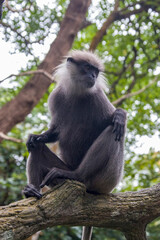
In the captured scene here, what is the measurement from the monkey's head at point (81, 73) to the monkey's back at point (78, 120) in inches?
6.4

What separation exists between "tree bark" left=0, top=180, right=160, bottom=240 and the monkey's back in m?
0.87

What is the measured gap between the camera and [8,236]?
3.26 m

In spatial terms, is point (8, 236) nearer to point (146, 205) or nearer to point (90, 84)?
point (146, 205)

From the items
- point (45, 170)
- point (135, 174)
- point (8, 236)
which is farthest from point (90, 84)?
point (135, 174)

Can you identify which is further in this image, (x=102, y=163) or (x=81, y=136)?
(x=81, y=136)

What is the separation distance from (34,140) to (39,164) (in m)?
0.34

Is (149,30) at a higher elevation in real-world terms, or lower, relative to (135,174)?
higher

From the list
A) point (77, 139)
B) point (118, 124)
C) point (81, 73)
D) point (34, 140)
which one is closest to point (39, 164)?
point (34, 140)

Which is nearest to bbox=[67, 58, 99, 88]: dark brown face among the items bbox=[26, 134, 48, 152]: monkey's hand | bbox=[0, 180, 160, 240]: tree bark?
bbox=[26, 134, 48, 152]: monkey's hand

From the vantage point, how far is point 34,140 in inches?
185

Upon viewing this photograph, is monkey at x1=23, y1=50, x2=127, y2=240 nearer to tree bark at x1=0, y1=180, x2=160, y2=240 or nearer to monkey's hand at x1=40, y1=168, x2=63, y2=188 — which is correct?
monkey's hand at x1=40, y1=168, x2=63, y2=188

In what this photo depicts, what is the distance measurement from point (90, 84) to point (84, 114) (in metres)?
0.47

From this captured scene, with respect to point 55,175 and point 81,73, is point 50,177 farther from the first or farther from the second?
point 81,73

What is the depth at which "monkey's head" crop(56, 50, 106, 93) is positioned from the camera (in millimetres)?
5170
